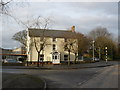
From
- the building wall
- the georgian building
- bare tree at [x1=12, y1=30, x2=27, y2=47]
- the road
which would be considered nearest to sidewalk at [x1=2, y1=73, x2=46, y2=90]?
the road

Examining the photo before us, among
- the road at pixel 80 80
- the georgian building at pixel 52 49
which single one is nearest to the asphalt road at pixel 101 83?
the road at pixel 80 80

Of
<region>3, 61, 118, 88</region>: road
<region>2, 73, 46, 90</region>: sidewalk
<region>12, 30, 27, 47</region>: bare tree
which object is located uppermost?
<region>12, 30, 27, 47</region>: bare tree

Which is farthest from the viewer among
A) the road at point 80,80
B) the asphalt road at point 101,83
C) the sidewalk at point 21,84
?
the road at point 80,80

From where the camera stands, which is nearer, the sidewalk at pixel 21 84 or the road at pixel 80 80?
the sidewalk at pixel 21 84

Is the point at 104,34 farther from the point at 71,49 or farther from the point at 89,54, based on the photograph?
the point at 71,49

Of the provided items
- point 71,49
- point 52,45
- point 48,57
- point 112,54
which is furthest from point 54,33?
point 112,54

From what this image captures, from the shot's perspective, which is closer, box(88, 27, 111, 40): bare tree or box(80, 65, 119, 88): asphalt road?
box(80, 65, 119, 88): asphalt road

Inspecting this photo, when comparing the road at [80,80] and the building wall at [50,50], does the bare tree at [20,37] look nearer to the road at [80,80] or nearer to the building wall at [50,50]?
the building wall at [50,50]

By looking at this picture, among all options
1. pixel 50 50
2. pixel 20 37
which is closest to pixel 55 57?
pixel 50 50

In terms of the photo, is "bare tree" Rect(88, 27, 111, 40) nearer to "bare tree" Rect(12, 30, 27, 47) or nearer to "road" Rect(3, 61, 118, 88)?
"bare tree" Rect(12, 30, 27, 47)

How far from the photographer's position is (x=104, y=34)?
2489 inches

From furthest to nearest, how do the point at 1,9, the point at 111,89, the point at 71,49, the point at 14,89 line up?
the point at 71,49 < the point at 1,9 < the point at 111,89 < the point at 14,89

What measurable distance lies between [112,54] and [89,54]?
8401mm

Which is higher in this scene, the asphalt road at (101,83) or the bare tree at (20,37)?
the bare tree at (20,37)
